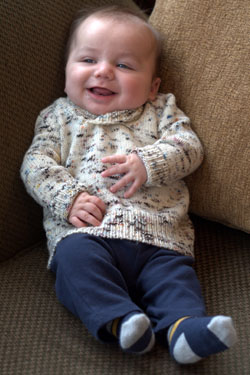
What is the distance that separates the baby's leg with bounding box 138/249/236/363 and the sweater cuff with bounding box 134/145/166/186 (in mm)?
166

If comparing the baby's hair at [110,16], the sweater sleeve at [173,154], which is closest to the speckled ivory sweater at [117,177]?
the sweater sleeve at [173,154]

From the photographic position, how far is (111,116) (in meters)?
1.17

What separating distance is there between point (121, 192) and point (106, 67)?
1.05ft

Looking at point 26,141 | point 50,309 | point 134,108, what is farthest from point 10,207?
point 134,108

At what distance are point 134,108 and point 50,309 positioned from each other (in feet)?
1.80

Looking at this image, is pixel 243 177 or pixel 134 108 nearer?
pixel 243 177

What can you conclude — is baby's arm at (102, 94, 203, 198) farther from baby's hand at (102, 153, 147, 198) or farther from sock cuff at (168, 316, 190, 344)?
sock cuff at (168, 316, 190, 344)

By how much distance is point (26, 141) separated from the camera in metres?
1.16

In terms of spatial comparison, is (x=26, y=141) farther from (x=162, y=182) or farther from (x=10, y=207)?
(x=162, y=182)

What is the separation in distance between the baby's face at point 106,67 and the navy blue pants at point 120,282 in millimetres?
381

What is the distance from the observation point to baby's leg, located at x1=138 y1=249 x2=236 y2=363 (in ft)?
2.59

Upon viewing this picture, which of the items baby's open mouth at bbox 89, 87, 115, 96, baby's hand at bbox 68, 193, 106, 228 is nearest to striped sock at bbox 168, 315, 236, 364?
baby's hand at bbox 68, 193, 106, 228

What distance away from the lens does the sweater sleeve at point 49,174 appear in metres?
1.04

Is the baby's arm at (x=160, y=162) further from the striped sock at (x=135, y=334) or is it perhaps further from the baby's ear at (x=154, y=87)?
the striped sock at (x=135, y=334)
